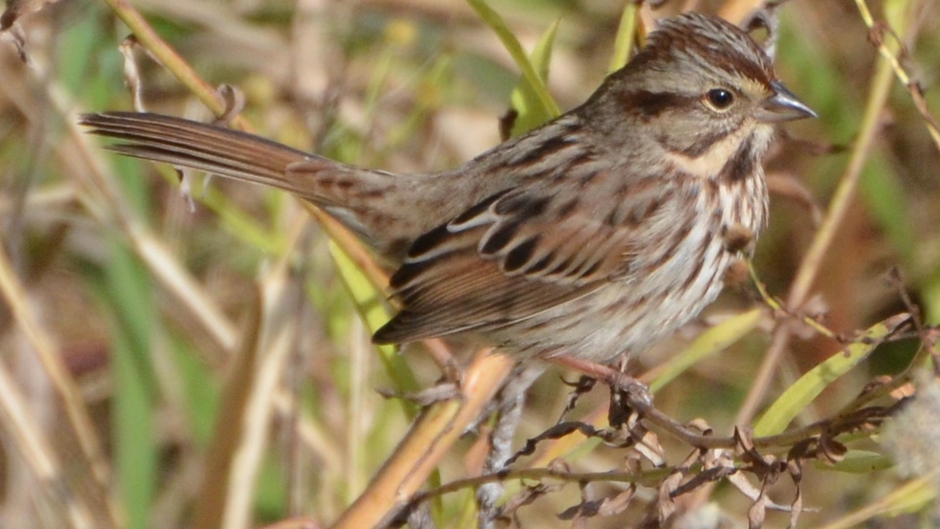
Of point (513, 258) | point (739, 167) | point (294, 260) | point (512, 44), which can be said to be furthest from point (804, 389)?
point (294, 260)

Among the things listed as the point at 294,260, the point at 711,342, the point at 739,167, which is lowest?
the point at 711,342

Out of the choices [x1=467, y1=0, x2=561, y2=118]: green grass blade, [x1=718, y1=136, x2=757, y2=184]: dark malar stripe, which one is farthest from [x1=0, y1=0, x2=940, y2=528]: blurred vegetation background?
[x1=467, y1=0, x2=561, y2=118]: green grass blade

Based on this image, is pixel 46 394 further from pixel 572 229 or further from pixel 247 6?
pixel 572 229

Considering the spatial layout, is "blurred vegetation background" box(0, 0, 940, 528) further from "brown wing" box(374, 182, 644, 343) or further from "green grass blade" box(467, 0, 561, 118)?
"green grass blade" box(467, 0, 561, 118)

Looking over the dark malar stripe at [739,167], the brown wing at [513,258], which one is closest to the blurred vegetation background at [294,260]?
the dark malar stripe at [739,167]

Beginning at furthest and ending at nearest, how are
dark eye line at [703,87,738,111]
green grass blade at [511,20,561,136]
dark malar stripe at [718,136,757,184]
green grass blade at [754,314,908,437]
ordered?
dark malar stripe at [718,136,757,184], dark eye line at [703,87,738,111], green grass blade at [511,20,561,136], green grass blade at [754,314,908,437]

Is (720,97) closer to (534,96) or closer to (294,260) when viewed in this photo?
(534,96)
